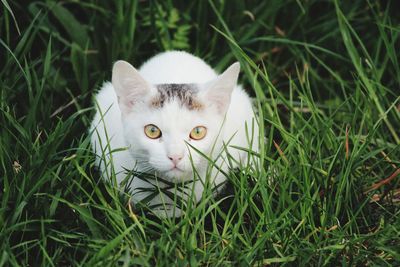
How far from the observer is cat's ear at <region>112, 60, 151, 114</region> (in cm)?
281

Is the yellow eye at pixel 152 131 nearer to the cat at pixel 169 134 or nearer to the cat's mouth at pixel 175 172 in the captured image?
the cat at pixel 169 134

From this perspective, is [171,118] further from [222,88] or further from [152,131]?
[222,88]

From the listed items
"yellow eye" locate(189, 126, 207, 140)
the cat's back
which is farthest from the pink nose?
the cat's back

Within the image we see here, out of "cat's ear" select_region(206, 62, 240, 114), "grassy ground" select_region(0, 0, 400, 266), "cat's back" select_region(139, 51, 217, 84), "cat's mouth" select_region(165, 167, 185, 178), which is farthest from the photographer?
"cat's back" select_region(139, 51, 217, 84)

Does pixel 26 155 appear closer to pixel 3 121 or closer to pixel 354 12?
pixel 3 121

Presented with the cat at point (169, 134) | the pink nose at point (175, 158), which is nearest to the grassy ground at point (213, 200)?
the cat at point (169, 134)

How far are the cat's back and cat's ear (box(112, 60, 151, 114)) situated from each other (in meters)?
0.40

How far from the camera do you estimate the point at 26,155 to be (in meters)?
2.95

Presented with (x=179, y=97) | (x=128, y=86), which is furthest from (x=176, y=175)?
(x=128, y=86)

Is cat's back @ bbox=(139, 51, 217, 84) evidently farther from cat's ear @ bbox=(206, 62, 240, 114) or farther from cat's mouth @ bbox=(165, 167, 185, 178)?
cat's mouth @ bbox=(165, 167, 185, 178)

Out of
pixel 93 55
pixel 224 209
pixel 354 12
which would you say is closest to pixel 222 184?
pixel 224 209

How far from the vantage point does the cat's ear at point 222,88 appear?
281cm

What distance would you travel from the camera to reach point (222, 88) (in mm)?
2879

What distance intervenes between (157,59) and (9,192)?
121 centimetres
